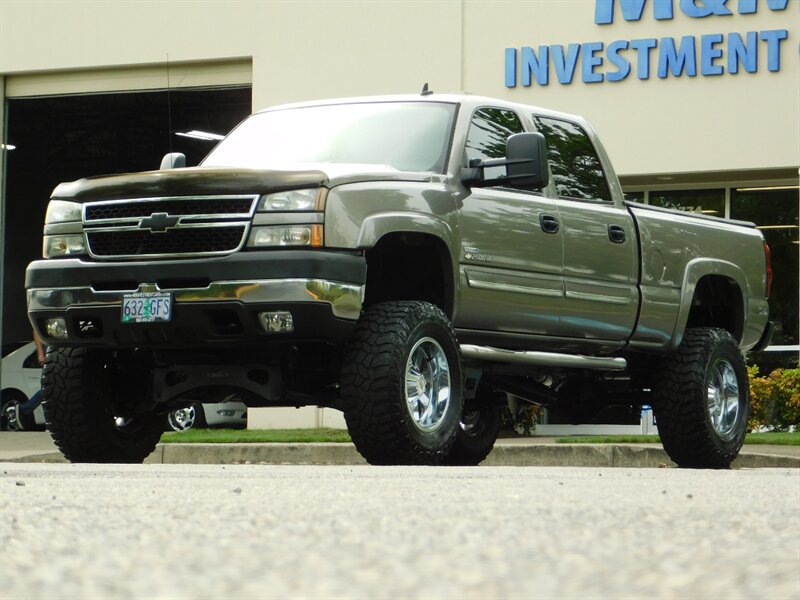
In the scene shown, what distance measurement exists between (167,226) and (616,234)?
9.94 ft

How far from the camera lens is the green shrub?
1667cm

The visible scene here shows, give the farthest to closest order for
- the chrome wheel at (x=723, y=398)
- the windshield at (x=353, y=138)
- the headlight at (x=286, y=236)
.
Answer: the chrome wheel at (x=723, y=398) → the windshield at (x=353, y=138) → the headlight at (x=286, y=236)

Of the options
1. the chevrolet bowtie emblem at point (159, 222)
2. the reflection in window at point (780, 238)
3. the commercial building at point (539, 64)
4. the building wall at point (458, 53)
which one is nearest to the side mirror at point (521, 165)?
the chevrolet bowtie emblem at point (159, 222)

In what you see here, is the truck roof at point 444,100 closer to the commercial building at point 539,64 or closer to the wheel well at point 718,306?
the wheel well at point 718,306

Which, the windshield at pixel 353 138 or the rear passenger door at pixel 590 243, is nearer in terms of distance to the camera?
the windshield at pixel 353 138

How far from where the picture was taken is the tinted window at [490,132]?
29.0ft

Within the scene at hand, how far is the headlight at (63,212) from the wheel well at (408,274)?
156 cm

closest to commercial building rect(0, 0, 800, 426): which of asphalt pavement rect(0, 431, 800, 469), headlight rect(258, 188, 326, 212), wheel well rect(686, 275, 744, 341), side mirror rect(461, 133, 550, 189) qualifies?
asphalt pavement rect(0, 431, 800, 469)

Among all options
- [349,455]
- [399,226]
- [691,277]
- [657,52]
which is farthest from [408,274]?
[657,52]

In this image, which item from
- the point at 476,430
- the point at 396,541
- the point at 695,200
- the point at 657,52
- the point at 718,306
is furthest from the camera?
the point at 695,200

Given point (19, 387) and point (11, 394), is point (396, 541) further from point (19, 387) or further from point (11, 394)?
point (11, 394)

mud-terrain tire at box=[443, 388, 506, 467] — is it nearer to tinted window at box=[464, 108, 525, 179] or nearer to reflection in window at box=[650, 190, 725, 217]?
tinted window at box=[464, 108, 525, 179]

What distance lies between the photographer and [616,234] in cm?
951

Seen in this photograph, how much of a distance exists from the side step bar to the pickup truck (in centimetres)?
2
